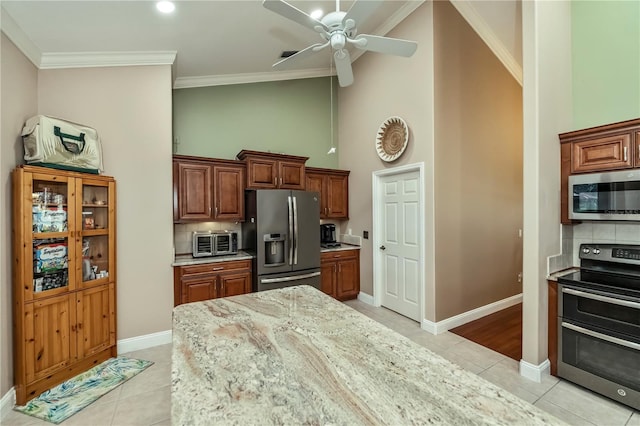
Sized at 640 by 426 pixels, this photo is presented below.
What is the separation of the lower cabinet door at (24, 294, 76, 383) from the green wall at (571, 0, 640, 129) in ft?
16.8

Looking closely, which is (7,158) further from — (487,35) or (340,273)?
(487,35)

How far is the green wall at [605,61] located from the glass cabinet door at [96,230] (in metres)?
4.80

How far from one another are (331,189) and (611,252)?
10.9ft

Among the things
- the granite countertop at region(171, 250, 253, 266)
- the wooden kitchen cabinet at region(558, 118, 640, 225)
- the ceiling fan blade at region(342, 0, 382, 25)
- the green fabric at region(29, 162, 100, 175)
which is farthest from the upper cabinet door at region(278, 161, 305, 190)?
the wooden kitchen cabinet at region(558, 118, 640, 225)

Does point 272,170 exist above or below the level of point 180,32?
below

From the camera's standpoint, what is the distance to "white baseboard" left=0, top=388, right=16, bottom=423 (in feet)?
6.72

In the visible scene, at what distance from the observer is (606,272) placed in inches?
93.5

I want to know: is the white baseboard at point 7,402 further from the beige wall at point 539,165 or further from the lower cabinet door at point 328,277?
the beige wall at point 539,165

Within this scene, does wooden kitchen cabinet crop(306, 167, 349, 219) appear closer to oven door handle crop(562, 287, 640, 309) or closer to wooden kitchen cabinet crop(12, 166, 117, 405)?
wooden kitchen cabinet crop(12, 166, 117, 405)

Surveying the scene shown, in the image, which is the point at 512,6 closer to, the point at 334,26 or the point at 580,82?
the point at 580,82

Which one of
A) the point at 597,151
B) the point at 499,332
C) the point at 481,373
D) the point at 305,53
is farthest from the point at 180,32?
the point at 499,332

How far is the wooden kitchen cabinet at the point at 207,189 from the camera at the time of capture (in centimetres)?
346

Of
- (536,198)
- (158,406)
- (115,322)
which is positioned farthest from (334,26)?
(115,322)

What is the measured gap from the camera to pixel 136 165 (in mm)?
3025
